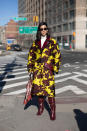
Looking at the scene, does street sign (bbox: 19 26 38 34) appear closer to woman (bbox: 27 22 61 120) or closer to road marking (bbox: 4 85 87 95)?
road marking (bbox: 4 85 87 95)

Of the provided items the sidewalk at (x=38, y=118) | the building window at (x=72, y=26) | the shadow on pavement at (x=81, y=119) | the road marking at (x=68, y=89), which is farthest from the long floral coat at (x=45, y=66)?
the building window at (x=72, y=26)

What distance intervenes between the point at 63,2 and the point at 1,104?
53.7m

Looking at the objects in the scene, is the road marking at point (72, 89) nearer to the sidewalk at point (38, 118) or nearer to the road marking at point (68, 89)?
the road marking at point (68, 89)

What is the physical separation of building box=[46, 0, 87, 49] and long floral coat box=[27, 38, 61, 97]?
138 ft

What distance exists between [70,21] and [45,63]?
163 ft

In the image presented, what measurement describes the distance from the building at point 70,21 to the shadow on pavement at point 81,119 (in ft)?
137

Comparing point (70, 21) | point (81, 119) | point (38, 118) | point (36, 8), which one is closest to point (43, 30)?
point (38, 118)

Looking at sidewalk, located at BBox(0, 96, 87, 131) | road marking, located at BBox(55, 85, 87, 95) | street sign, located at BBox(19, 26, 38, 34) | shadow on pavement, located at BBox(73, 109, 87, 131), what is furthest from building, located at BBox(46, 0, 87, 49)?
shadow on pavement, located at BBox(73, 109, 87, 131)

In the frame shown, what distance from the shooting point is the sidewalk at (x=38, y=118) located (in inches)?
138

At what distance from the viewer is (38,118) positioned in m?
3.93

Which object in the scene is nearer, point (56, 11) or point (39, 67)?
point (39, 67)

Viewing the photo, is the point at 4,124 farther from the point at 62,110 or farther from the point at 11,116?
the point at 62,110

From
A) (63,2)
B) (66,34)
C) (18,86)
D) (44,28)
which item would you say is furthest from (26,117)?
(63,2)

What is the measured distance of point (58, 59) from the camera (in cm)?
379
